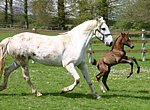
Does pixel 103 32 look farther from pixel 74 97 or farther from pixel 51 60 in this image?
pixel 74 97

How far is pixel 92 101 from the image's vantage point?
328 inches

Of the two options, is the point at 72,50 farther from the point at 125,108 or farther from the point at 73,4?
the point at 73,4

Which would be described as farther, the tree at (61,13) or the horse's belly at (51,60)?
the tree at (61,13)

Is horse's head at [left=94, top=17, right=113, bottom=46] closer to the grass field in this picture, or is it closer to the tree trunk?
the grass field

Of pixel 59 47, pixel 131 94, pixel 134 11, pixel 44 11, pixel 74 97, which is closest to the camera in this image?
pixel 59 47

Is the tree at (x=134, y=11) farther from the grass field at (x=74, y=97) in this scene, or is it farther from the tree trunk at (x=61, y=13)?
the grass field at (x=74, y=97)

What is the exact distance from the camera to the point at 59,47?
28.2 feet

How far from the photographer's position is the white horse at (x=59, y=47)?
8.51 metres

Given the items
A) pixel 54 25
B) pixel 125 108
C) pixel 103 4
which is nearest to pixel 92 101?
pixel 125 108

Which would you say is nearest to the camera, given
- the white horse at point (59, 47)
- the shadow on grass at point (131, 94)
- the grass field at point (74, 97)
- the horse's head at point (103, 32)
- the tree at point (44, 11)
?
the grass field at point (74, 97)

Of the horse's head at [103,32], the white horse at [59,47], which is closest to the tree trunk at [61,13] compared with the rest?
the white horse at [59,47]

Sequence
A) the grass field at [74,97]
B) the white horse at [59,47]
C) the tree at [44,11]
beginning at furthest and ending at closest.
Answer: the tree at [44,11]
the white horse at [59,47]
the grass field at [74,97]

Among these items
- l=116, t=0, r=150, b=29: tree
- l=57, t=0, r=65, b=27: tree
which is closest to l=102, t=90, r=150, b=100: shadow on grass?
l=116, t=0, r=150, b=29: tree

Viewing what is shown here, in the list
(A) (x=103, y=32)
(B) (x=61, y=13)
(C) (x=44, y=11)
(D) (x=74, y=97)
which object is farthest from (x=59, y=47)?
(B) (x=61, y=13)
